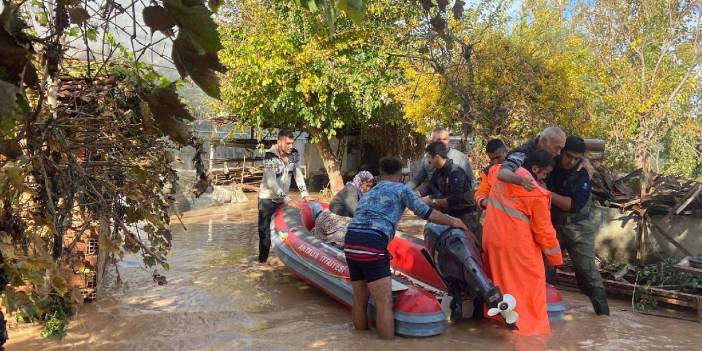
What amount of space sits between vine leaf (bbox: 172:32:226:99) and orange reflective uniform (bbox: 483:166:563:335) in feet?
11.3

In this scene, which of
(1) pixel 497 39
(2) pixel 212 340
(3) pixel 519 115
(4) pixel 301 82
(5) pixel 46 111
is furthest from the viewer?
(4) pixel 301 82

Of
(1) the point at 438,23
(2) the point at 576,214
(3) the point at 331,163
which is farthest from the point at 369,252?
(3) the point at 331,163

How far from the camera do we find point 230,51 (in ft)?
41.8

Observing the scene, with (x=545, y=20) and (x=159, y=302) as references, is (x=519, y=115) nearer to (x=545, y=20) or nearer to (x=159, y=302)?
(x=159, y=302)

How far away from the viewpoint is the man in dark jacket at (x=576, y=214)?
508 cm

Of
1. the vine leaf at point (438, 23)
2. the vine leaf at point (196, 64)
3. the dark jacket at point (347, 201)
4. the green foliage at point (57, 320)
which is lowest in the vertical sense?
the green foliage at point (57, 320)

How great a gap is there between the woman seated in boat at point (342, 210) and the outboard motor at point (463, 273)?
1488 millimetres

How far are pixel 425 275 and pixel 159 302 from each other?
2.81 metres

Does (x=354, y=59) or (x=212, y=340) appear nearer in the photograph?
(x=212, y=340)

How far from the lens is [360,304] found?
4.94m

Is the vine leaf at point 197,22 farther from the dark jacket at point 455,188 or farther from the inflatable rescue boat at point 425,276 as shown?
the dark jacket at point 455,188

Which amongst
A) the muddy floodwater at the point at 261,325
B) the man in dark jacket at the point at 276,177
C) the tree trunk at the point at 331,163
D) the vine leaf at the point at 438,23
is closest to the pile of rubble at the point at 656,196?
the muddy floodwater at the point at 261,325

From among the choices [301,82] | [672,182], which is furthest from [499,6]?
[672,182]

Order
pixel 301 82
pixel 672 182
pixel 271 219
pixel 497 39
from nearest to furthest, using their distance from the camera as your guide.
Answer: pixel 672 182 < pixel 271 219 < pixel 497 39 < pixel 301 82
